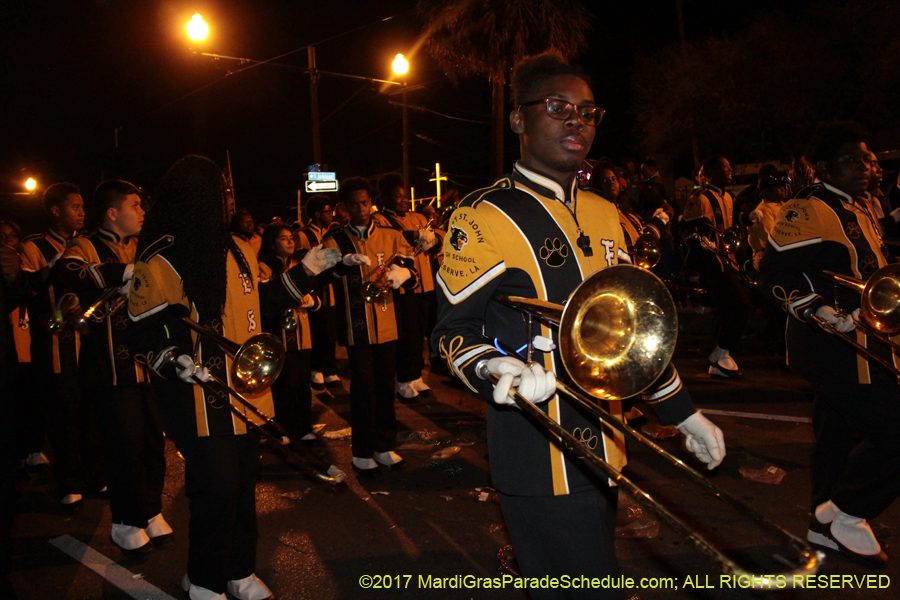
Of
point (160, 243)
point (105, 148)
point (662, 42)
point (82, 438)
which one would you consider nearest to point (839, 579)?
point (160, 243)

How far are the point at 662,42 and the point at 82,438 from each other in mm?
29356

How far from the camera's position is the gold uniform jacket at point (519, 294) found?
2.37 meters

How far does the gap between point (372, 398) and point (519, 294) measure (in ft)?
11.9

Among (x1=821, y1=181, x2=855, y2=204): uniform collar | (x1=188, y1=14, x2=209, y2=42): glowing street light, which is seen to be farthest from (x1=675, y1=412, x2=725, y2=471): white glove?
(x1=188, y1=14, x2=209, y2=42): glowing street light

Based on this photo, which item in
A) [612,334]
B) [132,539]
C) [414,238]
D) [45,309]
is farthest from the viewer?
[414,238]

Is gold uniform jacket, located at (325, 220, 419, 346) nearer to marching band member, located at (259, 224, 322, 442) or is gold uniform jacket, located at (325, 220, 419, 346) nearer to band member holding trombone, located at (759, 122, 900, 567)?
marching band member, located at (259, 224, 322, 442)

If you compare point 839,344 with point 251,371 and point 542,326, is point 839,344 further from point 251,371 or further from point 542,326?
point 251,371

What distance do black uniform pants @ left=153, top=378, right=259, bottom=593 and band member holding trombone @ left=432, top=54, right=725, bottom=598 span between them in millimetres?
1610

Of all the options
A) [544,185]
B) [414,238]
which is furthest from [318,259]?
[414,238]

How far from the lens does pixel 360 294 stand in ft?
19.6

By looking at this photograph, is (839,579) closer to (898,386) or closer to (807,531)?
(807,531)

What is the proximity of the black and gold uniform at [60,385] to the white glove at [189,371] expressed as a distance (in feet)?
8.66

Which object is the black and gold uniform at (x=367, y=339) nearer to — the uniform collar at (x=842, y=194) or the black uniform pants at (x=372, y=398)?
the black uniform pants at (x=372, y=398)

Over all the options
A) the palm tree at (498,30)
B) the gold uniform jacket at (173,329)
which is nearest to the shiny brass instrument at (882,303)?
the gold uniform jacket at (173,329)
